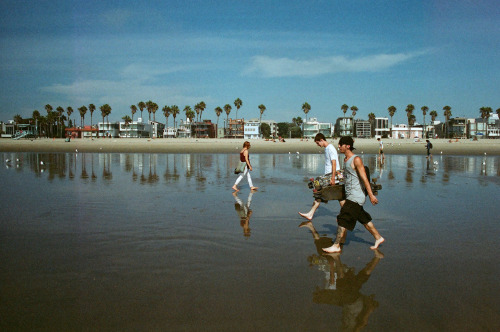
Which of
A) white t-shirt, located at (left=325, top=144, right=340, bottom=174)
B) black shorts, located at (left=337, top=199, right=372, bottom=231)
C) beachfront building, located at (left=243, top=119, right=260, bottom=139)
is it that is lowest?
black shorts, located at (left=337, top=199, right=372, bottom=231)

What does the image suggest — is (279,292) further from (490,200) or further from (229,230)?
(490,200)

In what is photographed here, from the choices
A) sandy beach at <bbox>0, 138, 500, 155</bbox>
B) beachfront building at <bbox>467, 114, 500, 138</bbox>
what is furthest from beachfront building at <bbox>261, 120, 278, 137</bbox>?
sandy beach at <bbox>0, 138, 500, 155</bbox>

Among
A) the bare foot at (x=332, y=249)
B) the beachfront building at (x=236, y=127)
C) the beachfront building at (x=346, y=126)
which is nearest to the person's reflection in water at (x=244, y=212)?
the bare foot at (x=332, y=249)

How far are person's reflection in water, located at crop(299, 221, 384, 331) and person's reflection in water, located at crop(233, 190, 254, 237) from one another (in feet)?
6.18

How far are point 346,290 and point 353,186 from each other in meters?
1.88

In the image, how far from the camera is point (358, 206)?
5730 mm

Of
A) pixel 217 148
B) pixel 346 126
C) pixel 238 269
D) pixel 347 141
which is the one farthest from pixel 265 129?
pixel 238 269

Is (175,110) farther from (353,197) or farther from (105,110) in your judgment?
(353,197)

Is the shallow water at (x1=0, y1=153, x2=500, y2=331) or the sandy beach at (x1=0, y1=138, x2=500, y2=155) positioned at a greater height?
the sandy beach at (x1=0, y1=138, x2=500, y2=155)

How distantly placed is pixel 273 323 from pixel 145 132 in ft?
418

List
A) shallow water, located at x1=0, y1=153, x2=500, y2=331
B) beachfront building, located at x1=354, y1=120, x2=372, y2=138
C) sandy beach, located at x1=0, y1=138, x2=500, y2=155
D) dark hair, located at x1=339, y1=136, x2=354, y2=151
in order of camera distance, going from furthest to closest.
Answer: beachfront building, located at x1=354, y1=120, x2=372, y2=138 → sandy beach, located at x1=0, y1=138, x2=500, y2=155 → dark hair, located at x1=339, y1=136, x2=354, y2=151 → shallow water, located at x1=0, y1=153, x2=500, y2=331

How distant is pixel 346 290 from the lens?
4367mm

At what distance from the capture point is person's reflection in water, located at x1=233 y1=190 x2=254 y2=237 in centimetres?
736

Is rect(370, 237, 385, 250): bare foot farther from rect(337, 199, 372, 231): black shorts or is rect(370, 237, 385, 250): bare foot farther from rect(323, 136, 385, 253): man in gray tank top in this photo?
rect(337, 199, 372, 231): black shorts
